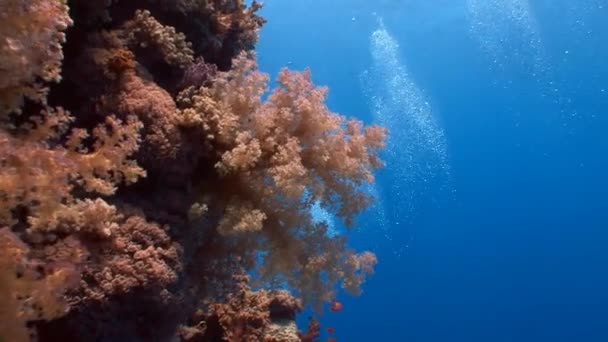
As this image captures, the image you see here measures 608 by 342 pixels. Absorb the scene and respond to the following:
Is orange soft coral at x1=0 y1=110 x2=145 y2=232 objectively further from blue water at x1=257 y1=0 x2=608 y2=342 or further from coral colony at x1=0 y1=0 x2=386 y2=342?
blue water at x1=257 y1=0 x2=608 y2=342

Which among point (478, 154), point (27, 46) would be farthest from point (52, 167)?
point (478, 154)

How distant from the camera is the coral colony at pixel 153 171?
9.36ft

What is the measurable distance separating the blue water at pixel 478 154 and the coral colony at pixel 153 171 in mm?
29622

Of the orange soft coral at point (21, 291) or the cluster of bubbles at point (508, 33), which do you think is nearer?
the orange soft coral at point (21, 291)

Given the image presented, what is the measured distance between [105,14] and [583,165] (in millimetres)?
49303

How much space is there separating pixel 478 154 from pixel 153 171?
5172 cm

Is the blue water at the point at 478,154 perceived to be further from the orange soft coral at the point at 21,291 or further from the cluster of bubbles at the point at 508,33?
the orange soft coral at the point at 21,291

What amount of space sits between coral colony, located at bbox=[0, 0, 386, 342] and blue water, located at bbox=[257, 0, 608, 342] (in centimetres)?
2962

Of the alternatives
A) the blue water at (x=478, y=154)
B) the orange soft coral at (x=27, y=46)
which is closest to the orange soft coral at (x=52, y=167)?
the orange soft coral at (x=27, y=46)

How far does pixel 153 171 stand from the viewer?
4.11 metres

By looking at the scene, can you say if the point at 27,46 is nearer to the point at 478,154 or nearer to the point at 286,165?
the point at 286,165

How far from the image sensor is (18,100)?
3006mm

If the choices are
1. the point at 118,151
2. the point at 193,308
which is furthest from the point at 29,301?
the point at 193,308

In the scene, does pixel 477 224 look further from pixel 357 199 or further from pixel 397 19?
pixel 357 199
